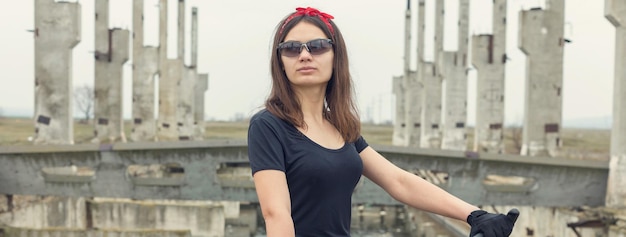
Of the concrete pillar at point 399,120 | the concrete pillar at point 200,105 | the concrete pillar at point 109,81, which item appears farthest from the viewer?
the concrete pillar at point 200,105

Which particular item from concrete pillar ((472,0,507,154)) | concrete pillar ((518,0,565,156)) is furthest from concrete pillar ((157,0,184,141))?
concrete pillar ((518,0,565,156))

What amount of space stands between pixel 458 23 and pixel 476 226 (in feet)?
69.9

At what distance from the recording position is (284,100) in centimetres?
229

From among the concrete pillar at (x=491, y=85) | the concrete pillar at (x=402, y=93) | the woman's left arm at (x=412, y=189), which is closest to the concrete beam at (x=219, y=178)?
the woman's left arm at (x=412, y=189)

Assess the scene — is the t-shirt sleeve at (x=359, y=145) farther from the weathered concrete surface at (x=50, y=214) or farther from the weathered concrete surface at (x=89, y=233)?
the weathered concrete surface at (x=50, y=214)

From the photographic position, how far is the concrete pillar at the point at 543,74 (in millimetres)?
15875

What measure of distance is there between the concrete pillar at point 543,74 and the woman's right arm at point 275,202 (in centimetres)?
1497

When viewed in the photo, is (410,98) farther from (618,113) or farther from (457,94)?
(618,113)

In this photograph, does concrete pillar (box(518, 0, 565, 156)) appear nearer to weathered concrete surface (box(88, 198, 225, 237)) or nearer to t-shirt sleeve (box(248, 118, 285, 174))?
weathered concrete surface (box(88, 198, 225, 237))

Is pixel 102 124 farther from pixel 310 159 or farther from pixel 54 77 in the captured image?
pixel 310 159

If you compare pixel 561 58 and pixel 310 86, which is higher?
pixel 561 58

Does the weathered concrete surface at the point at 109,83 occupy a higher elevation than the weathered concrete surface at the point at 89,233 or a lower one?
higher

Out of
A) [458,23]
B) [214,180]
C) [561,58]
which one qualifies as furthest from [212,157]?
[458,23]

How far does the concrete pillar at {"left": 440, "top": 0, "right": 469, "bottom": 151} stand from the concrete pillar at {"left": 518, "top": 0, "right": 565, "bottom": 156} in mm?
6559
